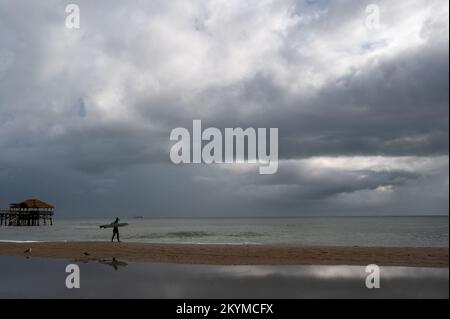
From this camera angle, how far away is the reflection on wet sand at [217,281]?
1092 centimetres

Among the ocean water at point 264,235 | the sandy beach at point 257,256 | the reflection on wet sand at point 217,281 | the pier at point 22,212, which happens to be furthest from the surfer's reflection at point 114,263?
the pier at point 22,212

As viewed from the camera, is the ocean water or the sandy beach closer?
the sandy beach

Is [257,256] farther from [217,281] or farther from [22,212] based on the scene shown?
[22,212]

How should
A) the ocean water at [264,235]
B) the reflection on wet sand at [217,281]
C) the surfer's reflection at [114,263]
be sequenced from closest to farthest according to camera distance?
the reflection on wet sand at [217,281] < the surfer's reflection at [114,263] < the ocean water at [264,235]

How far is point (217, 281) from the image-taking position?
504 inches

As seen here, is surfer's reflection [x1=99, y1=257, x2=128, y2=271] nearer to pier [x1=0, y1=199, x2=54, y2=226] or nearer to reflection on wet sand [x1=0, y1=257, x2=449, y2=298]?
→ reflection on wet sand [x1=0, y1=257, x2=449, y2=298]

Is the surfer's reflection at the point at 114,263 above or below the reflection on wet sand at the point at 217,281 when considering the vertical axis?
above

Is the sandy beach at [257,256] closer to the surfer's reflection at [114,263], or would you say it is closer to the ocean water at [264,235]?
the surfer's reflection at [114,263]

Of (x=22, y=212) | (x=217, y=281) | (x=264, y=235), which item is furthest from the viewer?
(x=22, y=212)

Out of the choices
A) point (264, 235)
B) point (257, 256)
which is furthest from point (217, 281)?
point (264, 235)

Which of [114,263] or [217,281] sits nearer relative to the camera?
[217,281]

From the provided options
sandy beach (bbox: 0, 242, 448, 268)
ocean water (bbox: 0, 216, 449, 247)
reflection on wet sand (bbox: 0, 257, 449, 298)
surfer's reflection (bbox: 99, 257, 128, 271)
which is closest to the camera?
reflection on wet sand (bbox: 0, 257, 449, 298)

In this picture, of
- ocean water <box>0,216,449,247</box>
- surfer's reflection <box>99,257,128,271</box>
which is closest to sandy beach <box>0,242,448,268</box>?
surfer's reflection <box>99,257,128,271</box>

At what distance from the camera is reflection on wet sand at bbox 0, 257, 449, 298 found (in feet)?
Answer: 35.8
